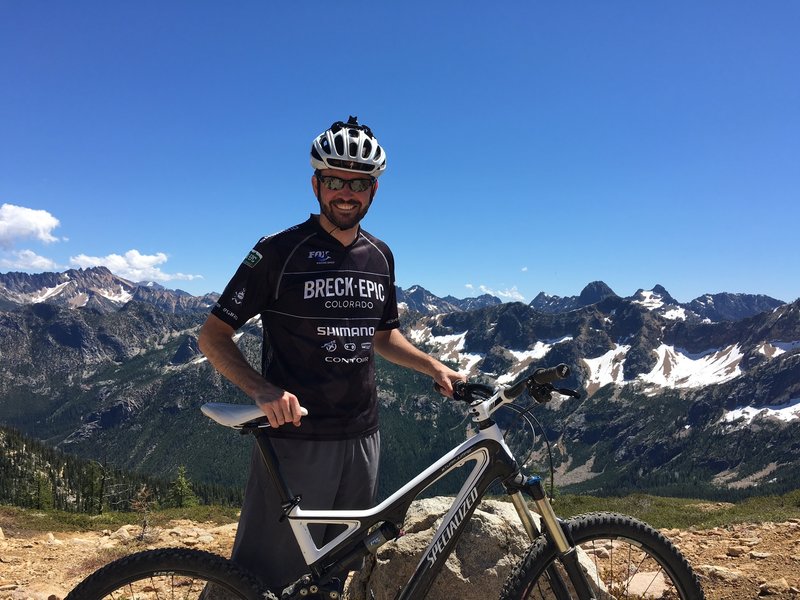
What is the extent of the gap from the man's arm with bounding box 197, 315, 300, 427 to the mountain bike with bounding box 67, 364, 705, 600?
6.6 inches

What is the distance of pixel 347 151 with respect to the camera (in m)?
4.69

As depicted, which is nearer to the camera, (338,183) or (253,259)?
(253,259)

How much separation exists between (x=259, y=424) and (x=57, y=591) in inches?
306

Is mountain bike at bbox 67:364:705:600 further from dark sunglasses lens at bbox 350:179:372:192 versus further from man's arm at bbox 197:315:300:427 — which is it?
dark sunglasses lens at bbox 350:179:372:192

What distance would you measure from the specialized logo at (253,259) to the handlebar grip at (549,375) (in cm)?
252

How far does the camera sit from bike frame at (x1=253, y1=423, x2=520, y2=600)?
409cm

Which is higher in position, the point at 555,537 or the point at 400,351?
the point at 400,351

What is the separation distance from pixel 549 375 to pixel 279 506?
2644 mm

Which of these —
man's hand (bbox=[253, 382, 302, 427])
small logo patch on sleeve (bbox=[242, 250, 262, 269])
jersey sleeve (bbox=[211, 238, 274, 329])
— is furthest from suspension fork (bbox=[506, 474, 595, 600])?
small logo patch on sleeve (bbox=[242, 250, 262, 269])

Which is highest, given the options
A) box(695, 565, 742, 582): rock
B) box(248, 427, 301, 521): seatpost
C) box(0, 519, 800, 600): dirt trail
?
box(248, 427, 301, 521): seatpost

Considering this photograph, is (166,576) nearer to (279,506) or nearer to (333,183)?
(279,506)

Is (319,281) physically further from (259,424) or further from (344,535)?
(344,535)

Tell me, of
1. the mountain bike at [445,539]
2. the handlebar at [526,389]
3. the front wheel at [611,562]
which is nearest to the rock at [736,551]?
the front wheel at [611,562]

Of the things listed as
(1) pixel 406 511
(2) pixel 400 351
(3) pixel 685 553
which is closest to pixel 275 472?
(1) pixel 406 511
